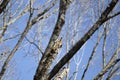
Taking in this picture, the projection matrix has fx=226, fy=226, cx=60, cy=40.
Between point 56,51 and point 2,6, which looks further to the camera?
point 2,6

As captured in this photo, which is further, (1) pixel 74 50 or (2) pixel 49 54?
(2) pixel 49 54

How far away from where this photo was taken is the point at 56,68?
76.4 inches

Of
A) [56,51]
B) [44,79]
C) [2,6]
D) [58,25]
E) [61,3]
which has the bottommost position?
[44,79]

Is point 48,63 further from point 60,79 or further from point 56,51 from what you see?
point 60,79

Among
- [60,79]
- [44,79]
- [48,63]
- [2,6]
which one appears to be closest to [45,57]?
[48,63]

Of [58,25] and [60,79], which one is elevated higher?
[58,25]

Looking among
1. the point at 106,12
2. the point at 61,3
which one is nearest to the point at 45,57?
the point at 61,3

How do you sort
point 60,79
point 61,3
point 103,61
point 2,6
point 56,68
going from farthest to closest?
point 103,61
point 2,6
point 60,79
point 61,3
point 56,68

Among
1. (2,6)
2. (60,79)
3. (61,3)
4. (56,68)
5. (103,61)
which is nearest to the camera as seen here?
(56,68)

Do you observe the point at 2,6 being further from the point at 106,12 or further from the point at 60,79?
the point at 106,12

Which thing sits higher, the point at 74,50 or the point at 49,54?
the point at 49,54

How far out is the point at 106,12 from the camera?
204 cm

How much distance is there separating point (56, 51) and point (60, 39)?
0.13 m

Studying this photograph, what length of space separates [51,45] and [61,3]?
40 centimetres
